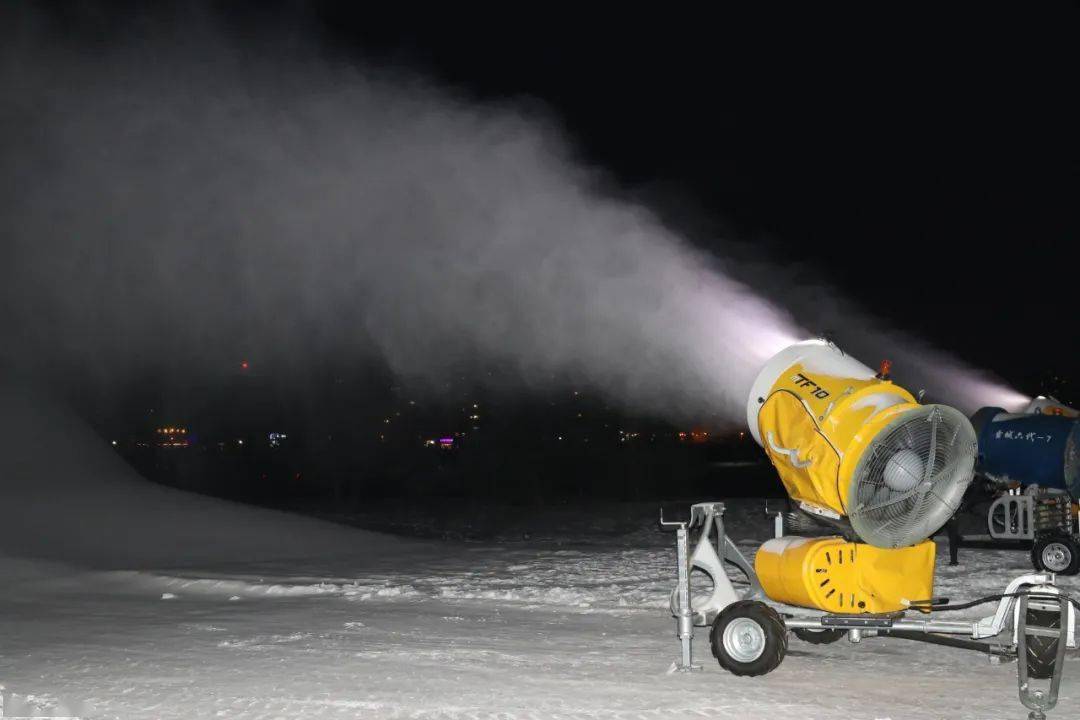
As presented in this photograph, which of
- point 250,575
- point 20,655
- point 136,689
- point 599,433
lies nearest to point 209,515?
point 250,575

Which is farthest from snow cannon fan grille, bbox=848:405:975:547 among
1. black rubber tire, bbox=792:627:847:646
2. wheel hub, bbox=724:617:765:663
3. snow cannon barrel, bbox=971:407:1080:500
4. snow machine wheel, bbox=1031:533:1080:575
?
snow cannon barrel, bbox=971:407:1080:500

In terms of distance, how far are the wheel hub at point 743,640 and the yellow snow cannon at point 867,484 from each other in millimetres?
338

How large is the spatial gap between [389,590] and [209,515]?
8.21m

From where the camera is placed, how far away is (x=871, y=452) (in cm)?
689

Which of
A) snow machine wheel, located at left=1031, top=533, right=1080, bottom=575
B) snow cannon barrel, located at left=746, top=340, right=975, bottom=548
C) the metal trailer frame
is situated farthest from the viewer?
snow machine wheel, located at left=1031, top=533, right=1080, bottom=575

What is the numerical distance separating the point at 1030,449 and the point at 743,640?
9.27 meters

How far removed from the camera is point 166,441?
339 feet

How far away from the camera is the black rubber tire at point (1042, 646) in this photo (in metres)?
6.39

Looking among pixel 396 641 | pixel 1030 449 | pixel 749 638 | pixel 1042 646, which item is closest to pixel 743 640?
pixel 749 638

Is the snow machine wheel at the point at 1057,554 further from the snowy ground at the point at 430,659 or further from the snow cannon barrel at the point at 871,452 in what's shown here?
the snow cannon barrel at the point at 871,452

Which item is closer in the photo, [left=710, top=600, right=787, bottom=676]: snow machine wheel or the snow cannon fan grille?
the snow cannon fan grille

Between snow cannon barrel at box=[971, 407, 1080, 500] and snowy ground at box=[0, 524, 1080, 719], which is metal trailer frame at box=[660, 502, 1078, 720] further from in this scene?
snow cannon barrel at box=[971, 407, 1080, 500]

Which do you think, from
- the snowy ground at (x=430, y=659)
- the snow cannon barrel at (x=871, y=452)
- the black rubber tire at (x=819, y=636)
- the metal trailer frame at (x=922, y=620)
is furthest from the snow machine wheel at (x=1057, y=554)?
the snow cannon barrel at (x=871, y=452)

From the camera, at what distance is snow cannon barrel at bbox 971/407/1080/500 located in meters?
14.4
